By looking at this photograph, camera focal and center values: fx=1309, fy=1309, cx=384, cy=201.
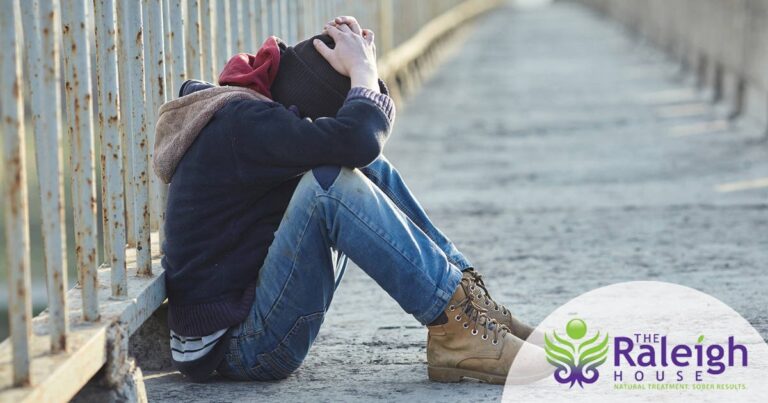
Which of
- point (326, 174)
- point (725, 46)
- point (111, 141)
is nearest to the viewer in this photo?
A: point (111, 141)

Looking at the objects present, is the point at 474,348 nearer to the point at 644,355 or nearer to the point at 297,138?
the point at 644,355

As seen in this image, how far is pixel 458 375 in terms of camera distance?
3703 mm

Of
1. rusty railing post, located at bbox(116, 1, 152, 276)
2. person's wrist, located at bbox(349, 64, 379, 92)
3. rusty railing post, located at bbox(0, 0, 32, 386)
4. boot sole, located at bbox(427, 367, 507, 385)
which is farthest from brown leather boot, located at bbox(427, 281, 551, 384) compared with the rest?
rusty railing post, located at bbox(0, 0, 32, 386)

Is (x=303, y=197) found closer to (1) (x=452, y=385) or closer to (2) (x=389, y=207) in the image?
(2) (x=389, y=207)

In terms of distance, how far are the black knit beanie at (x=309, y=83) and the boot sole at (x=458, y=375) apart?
789 mm

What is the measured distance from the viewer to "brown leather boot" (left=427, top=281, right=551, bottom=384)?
3.66 meters

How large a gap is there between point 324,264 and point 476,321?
468mm

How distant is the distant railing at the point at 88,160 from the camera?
2.57m

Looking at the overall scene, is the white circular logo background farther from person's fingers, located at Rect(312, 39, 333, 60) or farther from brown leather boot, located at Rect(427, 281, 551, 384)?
person's fingers, located at Rect(312, 39, 333, 60)

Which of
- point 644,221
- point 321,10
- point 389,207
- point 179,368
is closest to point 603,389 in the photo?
point 389,207

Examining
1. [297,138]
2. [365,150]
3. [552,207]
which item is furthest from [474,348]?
[552,207]

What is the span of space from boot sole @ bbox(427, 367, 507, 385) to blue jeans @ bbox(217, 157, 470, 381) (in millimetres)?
167

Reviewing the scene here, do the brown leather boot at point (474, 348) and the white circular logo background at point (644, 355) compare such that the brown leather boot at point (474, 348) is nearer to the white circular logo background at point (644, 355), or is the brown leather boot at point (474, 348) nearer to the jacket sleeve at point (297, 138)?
the white circular logo background at point (644, 355)

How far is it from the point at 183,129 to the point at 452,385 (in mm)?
1042
